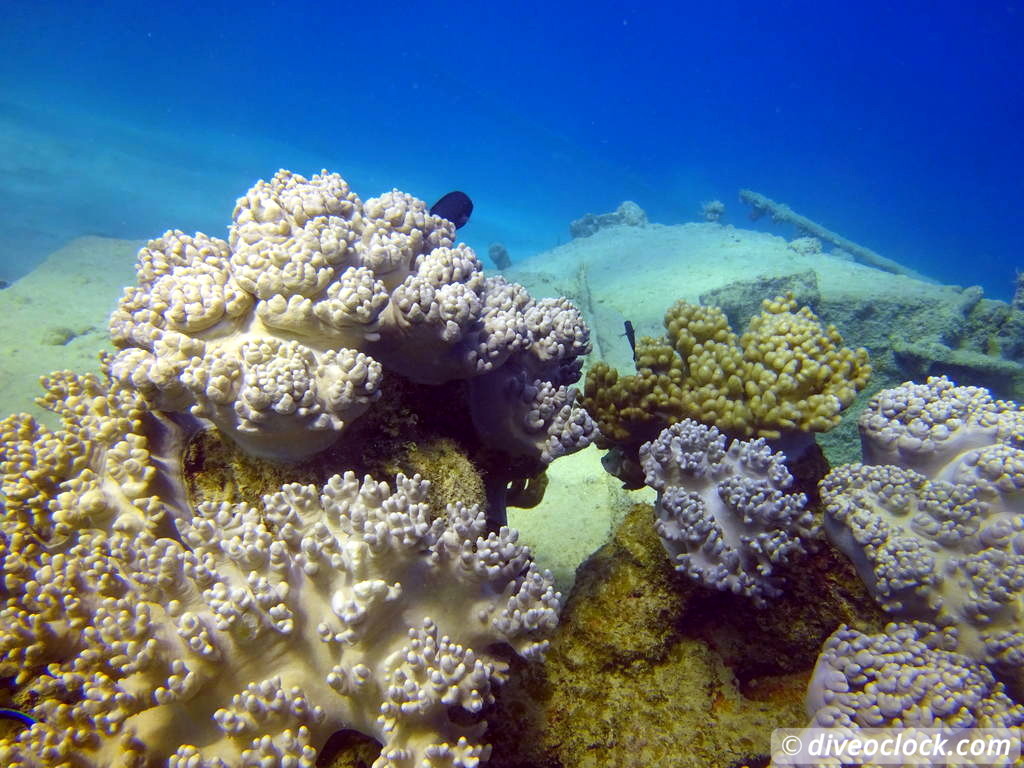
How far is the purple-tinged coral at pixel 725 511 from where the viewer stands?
2709mm

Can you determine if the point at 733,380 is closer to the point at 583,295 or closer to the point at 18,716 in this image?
the point at 18,716

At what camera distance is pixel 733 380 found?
138 inches

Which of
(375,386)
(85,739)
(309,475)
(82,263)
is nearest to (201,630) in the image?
(85,739)

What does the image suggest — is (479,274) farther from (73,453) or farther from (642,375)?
(73,453)

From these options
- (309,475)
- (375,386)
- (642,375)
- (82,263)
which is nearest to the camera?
(375,386)

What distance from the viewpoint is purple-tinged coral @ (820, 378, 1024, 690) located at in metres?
2.46

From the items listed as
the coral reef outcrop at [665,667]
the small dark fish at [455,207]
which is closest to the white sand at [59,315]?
the small dark fish at [455,207]

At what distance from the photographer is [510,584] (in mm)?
2244

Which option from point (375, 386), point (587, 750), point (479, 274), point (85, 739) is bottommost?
point (587, 750)

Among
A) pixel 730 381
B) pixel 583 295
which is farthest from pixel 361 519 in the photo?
pixel 583 295

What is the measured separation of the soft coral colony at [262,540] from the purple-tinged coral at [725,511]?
94 centimetres

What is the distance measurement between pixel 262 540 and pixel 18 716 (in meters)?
1.04

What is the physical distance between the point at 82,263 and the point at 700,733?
1595 cm

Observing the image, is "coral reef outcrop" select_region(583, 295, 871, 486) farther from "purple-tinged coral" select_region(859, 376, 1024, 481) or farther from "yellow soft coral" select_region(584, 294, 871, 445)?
"purple-tinged coral" select_region(859, 376, 1024, 481)
